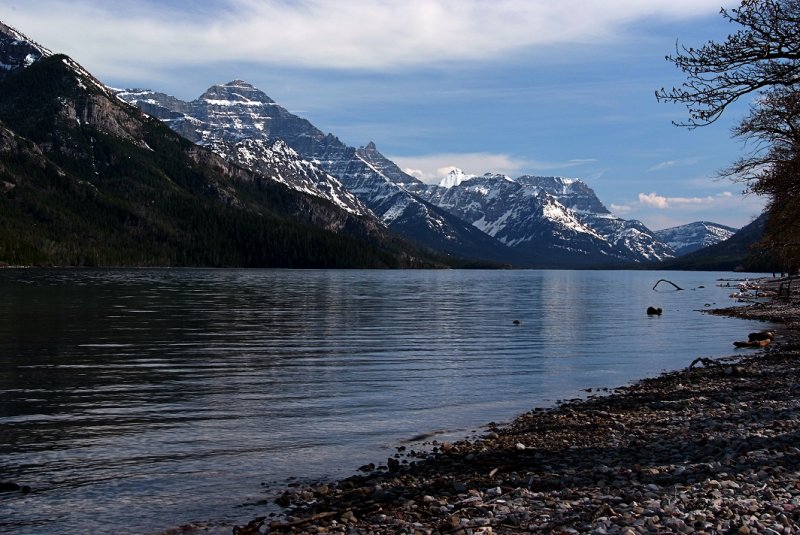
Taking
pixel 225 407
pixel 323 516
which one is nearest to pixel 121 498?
pixel 323 516

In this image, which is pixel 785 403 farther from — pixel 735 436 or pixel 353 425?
pixel 353 425

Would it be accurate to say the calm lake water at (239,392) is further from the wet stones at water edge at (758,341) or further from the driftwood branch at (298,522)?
the wet stones at water edge at (758,341)

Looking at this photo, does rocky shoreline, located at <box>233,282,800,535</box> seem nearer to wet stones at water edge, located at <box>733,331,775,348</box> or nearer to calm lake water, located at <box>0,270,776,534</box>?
calm lake water, located at <box>0,270,776,534</box>

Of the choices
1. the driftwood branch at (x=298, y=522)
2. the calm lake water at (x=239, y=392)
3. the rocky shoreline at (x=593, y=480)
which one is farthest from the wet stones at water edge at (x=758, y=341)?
the driftwood branch at (x=298, y=522)

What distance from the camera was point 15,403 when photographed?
30.0 meters

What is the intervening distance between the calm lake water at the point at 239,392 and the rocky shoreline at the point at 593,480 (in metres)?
2.47

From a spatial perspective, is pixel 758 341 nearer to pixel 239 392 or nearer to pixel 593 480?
pixel 239 392

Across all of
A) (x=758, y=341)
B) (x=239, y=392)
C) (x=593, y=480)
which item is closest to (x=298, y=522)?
(x=593, y=480)

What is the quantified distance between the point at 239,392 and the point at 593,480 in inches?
836

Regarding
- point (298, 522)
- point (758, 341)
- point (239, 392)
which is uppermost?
point (758, 341)

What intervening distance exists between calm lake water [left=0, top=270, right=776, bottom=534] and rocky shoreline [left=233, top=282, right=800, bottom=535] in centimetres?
247

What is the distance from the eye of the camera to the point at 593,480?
16.8 metres

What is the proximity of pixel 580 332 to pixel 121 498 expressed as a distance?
5770 centimetres

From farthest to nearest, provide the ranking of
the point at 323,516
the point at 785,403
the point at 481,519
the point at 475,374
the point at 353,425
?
the point at 475,374
the point at 353,425
the point at 785,403
the point at 323,516
the point at 481,519
